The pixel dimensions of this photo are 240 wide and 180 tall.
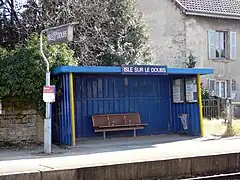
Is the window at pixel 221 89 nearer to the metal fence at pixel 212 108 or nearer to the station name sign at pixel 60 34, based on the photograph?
the metal fence at pixel 212 108

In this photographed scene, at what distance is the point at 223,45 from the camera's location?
1030 inches

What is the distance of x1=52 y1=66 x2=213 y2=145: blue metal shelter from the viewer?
14031 mm

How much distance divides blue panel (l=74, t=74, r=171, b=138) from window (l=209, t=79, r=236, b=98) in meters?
9.35

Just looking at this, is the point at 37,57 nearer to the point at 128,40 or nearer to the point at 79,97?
the point at 79,97

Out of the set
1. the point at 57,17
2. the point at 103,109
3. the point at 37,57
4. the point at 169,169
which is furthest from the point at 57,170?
the point at 57,17

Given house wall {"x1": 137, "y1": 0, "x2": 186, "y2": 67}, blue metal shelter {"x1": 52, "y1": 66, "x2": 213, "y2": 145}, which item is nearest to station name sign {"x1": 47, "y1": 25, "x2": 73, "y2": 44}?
blue metal shelter {"x1": 52, "y1": 66, "x2": 213, "y2": 145}

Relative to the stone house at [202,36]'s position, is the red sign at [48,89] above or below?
below

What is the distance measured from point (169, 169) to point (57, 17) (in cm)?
1023

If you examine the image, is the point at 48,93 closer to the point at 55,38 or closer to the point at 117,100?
the point at 55,38

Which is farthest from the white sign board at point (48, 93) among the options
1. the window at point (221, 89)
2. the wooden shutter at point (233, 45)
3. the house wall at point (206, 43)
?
the wooden shutter at point (233, 45)

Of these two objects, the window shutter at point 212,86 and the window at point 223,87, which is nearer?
the window shutter at point 212,86

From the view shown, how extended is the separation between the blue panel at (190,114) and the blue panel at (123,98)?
34cm

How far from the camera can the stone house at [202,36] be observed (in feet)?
81.6

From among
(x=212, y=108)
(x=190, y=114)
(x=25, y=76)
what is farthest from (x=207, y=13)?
(x=25, y=76)
